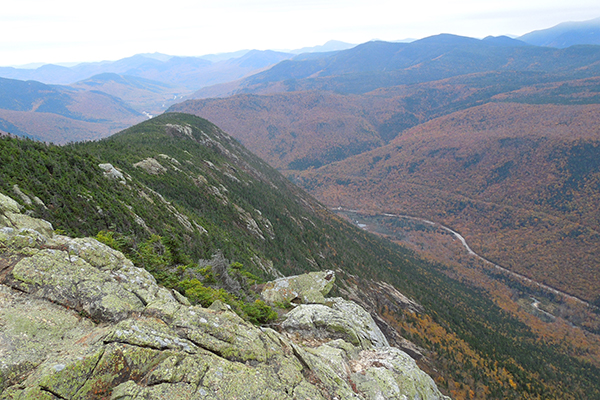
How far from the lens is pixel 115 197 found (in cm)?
2511

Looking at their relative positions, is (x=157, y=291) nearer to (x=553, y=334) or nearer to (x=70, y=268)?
(x=70, y=268)

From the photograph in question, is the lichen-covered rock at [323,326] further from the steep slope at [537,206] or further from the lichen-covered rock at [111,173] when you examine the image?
the steep slope at [537,206]

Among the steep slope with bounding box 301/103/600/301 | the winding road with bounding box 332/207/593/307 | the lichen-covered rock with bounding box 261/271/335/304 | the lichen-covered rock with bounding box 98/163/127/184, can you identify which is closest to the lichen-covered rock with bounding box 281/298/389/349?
the lichen-covered rock with bounding box 261/271/335/304

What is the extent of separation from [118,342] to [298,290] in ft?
57.2

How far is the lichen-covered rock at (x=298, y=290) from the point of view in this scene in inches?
949

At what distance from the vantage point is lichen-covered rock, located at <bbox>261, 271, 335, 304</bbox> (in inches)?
949

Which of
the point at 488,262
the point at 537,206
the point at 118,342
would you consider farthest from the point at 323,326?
the point at 537,206

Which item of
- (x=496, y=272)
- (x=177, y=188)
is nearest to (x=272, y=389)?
(x=177, y=188)

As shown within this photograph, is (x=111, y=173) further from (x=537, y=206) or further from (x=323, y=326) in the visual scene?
(x=537, y=206)

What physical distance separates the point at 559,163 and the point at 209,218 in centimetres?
21907

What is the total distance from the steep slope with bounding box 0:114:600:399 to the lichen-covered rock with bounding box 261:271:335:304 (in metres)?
2.35

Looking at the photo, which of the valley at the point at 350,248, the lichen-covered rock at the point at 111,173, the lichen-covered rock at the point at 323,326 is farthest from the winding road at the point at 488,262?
the lichen-covered rock at the point at 111,173

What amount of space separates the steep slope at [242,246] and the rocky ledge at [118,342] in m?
3.54

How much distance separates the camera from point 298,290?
993 inches
